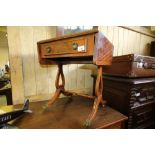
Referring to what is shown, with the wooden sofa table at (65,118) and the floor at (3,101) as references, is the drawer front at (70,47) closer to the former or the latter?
the wooden sofa table at (65,118)

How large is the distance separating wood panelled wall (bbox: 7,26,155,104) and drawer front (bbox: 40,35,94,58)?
287mm

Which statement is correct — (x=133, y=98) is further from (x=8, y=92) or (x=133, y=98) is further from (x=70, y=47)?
(x=8, y=92)

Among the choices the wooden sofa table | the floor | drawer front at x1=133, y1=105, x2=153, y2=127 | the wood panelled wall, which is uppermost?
the wood panelled wall

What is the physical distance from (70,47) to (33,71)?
22.5 inches

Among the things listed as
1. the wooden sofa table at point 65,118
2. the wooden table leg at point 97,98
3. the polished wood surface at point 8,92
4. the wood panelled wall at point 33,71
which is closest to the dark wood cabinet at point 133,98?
the wooden sofa table at point 65,118

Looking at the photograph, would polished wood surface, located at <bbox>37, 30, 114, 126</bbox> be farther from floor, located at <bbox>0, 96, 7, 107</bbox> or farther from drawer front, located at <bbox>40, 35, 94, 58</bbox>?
floor, located at <bbox>0, 96, 7, 107</bbox>

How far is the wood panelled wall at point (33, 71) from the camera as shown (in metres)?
1.03

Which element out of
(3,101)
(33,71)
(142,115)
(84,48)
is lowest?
(142,115)

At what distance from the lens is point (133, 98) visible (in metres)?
0.93

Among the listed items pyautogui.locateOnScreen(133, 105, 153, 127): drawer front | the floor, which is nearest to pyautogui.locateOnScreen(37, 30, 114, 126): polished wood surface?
pyautogui.locateOnScreen(133, 105, 153, 127): drawer front

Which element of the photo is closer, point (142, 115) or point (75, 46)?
point (75, 46)

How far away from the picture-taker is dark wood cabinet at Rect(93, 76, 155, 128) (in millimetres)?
925

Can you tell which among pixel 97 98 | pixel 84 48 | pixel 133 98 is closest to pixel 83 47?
pixel 84 48

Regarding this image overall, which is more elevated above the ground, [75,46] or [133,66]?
[75,46]
